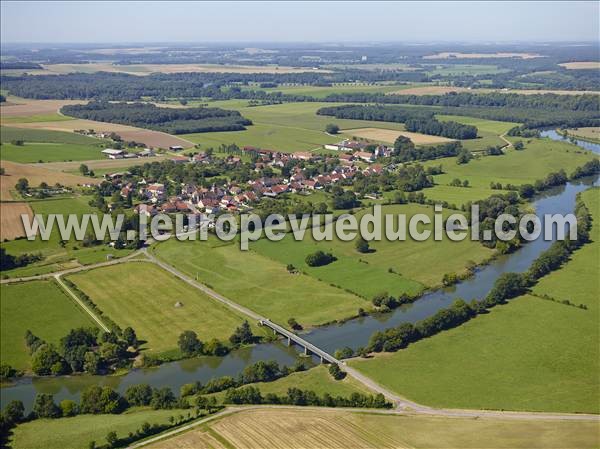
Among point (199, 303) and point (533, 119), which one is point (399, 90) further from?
point (199, 303)

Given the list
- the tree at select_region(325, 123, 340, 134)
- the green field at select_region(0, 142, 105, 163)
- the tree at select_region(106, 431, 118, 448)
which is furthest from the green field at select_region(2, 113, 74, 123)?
the tree at select_region(106, 431, 118, 448)

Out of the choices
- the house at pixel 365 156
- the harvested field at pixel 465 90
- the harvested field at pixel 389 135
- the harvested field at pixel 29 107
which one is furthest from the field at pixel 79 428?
the harvested field at pixel 465 90

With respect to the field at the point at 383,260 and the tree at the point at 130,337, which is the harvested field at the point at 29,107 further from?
the tree at the point at 130,337

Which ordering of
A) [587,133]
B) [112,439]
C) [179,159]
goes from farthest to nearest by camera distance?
[587,133] < [179,159] < [112,439]

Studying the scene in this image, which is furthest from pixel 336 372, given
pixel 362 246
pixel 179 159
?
pixel 179 159

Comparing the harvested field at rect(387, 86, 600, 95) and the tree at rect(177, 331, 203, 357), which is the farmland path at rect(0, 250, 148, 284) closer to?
the tree at rect(177, 331, 203, 357)

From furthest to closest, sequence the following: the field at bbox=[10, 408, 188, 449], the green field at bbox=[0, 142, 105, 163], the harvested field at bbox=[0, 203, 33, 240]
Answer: the green field at bbox=[0, 142, 105, 163]
the harvested field at bbox=[0, 203, 33, 240]
the field at bbox=[10, 408, 188, 449]

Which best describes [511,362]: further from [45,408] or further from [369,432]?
[45,408]
